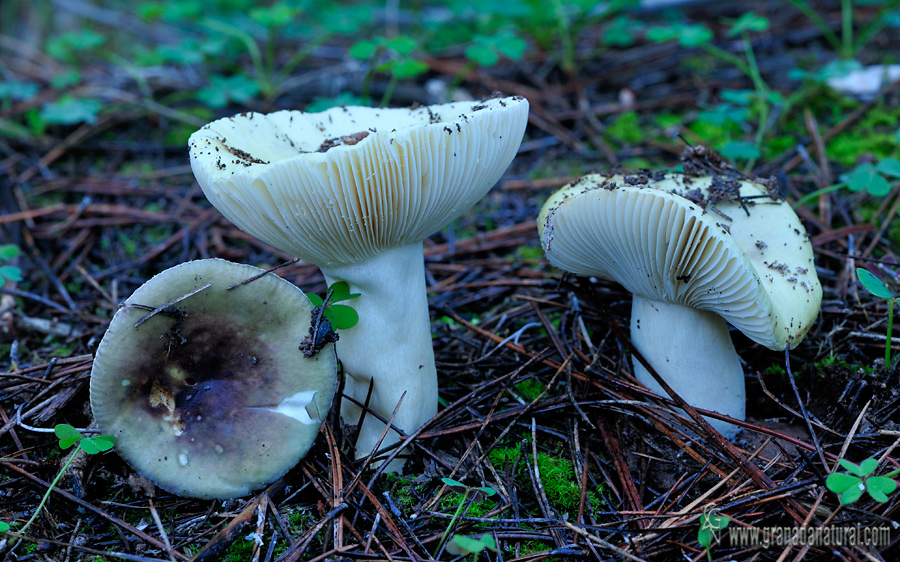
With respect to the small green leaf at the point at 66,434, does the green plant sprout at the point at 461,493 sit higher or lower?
lower

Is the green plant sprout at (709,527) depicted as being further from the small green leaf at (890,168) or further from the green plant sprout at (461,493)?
the small green leaf at (890,168)

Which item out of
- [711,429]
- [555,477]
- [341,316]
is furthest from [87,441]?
[711,429]

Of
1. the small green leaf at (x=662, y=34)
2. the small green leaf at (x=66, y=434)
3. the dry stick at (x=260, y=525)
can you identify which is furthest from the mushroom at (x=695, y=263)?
the small green leaf at (x=662, y=34)

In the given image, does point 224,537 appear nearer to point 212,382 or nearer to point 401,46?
point 212,382

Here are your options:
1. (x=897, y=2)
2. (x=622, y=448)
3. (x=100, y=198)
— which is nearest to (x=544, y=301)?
(x=622, y=448)

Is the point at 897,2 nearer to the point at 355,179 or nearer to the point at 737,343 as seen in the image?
the point at 737,343

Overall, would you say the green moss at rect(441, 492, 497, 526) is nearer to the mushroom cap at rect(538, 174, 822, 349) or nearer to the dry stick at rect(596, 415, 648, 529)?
the dry stick at rect(596, 415, 648, 529)
